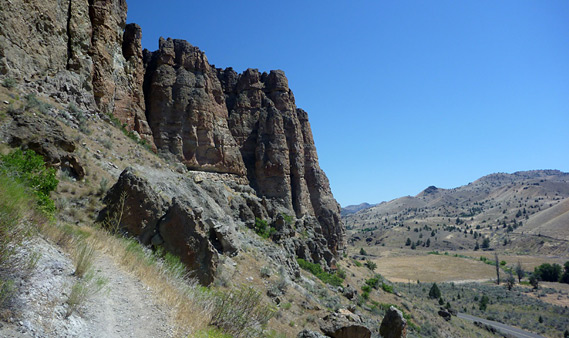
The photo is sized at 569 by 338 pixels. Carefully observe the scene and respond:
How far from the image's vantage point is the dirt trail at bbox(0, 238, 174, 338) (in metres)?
3.58

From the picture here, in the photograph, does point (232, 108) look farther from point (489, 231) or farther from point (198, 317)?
point (489, 231)

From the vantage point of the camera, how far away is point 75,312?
4.13 metres

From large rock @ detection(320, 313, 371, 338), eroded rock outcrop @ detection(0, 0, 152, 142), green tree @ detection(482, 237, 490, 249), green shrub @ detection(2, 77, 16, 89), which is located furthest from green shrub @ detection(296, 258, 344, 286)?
green tree @ detection(482, 237, 490, 249)

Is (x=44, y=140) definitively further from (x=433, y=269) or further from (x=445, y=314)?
(x=433, y=269)

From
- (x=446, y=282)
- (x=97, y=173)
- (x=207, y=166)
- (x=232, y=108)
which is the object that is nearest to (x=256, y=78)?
(x=232, y=108)

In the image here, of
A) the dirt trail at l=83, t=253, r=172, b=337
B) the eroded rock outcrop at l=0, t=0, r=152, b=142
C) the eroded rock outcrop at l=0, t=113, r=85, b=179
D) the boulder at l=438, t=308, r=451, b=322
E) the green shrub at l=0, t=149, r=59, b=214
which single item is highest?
the eroded rock outcrop at l=0, t=0, r=152, b=142

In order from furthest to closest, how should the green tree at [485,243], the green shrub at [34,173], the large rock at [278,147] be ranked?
the green tree at [485,243], the large rock at [278,147], the green shrub at [34,173]

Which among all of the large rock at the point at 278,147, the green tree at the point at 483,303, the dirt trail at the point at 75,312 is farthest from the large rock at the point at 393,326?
the green tree at the point at 483,303

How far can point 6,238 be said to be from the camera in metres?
3.92

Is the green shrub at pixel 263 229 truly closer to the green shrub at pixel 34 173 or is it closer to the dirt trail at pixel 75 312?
the green shrub at pixel 34 173

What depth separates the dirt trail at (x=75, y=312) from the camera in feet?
11.7

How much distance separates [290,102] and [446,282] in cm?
4674

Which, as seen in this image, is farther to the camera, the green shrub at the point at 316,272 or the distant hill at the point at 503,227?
the distant hill at the point at 503,227

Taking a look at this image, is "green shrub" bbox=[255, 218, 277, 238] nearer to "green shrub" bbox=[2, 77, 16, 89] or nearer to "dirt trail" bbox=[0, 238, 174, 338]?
"green shrub" bbox=[2, 77, 16, 89]
